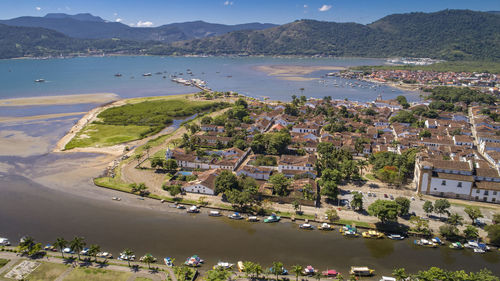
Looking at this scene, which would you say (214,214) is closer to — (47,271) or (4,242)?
(47,271)

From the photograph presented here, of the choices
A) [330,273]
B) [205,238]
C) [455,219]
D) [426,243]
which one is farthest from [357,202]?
[205,238]

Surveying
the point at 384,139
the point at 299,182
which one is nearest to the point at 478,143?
the point at 384,139

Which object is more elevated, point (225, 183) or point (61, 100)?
point (61, 100)

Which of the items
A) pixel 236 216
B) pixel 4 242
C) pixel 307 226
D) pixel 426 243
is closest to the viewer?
pixel 4 242

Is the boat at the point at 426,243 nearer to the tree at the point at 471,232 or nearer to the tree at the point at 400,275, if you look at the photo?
the tree at the point at 471,232

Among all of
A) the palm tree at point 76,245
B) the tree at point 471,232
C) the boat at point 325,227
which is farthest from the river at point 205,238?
the palm tree at point 76,245

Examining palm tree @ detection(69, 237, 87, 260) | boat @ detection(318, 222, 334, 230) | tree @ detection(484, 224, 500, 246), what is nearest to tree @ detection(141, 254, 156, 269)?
palm tree @ detection(69, 237, 87, 260)

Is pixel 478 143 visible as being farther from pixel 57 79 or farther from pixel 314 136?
pixel 57 79
